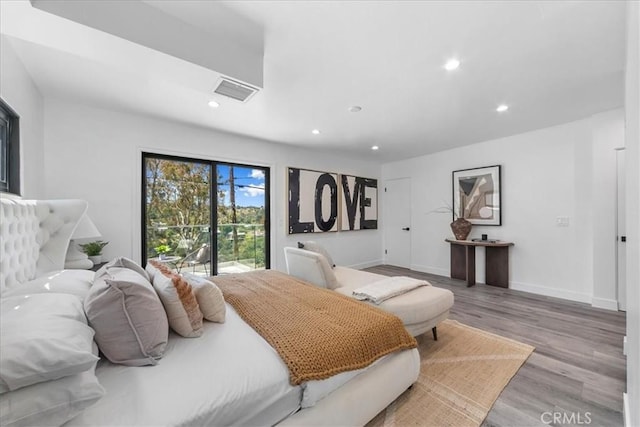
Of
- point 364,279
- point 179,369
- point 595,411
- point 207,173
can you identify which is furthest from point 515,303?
point 207,173

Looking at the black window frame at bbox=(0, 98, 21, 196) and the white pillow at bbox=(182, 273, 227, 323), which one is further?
the black window frame at bbox=(0, 98, 21, 196)

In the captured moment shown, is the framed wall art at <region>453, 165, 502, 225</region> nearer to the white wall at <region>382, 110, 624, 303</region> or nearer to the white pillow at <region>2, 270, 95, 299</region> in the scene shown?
the white wall at <region>382, 110, 624, 303</region>

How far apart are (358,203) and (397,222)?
1044 mm

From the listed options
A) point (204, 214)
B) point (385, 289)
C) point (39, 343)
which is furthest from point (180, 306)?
point (204, 214)

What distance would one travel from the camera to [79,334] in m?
0.95

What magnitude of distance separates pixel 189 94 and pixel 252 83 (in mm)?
1070

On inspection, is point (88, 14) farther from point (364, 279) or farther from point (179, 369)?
point (364, 279)

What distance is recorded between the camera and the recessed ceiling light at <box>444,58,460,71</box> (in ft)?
6.82

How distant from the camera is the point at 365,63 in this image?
2117mm

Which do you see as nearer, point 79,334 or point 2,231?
point 79,334

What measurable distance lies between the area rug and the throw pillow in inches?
46.4

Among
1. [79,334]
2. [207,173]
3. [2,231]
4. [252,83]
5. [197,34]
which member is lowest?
[79,334]

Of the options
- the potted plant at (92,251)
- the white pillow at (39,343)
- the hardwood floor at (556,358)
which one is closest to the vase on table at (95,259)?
the potted plant at (92,251)

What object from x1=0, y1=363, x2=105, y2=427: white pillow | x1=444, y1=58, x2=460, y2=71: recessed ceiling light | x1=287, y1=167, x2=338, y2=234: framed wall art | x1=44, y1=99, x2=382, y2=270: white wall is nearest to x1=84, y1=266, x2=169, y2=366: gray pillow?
x1=0, y1=363, x2=105, y2=427: white pillow
